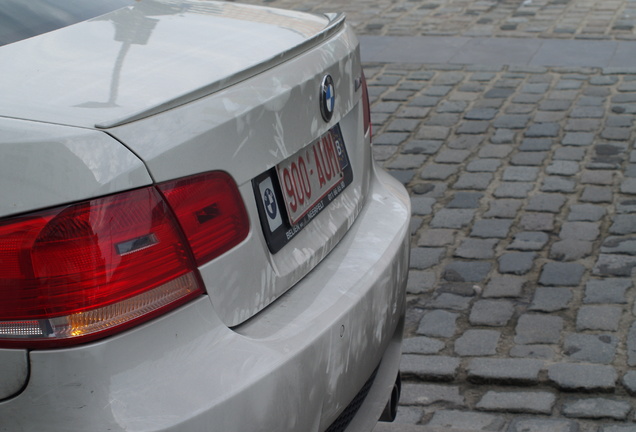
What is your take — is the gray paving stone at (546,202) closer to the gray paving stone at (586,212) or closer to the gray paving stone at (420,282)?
the gray paving stone at (586,212)

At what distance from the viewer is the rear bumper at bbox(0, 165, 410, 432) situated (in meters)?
1.77

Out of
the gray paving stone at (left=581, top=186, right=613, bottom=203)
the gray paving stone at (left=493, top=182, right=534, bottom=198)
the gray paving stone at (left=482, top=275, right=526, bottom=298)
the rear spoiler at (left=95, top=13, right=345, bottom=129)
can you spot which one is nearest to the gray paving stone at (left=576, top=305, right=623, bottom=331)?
the gray paving stone at (left=482, top=275, right=526, bottom=298)

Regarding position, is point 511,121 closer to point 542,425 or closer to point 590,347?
point 590,347

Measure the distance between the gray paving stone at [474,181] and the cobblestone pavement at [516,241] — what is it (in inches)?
0.5

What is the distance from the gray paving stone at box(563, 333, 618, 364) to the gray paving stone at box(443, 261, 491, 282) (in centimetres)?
70

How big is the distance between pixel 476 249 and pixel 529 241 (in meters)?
0.29

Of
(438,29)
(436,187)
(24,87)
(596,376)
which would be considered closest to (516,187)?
(436,187)

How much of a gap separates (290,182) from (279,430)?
0.66 meters

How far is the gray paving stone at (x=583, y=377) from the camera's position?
3.46m

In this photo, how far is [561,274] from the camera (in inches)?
173

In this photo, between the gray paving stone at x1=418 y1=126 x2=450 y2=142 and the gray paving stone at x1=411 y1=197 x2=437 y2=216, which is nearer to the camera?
the gray paving stone at x1=411 y1=197 x2=437 y2=216

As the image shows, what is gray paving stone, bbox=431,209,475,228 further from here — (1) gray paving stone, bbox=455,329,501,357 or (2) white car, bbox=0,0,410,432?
(2) white car, bbox=0,0,410,432

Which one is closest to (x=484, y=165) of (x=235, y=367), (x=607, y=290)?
(x=607, y=290)

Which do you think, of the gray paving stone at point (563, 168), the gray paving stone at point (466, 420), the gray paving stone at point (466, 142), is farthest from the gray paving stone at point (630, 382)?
the gray paving stone at point (466, 142)
